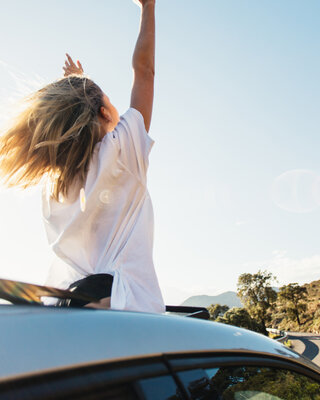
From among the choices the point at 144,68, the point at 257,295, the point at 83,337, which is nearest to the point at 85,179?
the point at 144,68

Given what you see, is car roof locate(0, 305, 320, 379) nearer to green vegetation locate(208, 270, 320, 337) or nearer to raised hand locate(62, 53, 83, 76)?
raised hand locate(62, 53, 83, 76)

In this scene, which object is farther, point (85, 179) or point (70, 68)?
point (70, 68)

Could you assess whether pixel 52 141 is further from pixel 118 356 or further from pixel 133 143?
pixel 118 356

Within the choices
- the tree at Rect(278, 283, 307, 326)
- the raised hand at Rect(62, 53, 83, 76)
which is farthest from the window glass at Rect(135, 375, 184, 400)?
the tree at Rect(278, 283, 307, 326)

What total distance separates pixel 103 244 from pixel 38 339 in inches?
39.7

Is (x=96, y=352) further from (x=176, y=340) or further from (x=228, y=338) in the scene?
(x=228, y=338)

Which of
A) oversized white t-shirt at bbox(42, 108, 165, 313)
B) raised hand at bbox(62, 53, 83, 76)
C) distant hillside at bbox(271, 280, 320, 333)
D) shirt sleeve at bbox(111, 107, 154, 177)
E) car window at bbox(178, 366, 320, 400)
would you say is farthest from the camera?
distant hillside at bbox(271, 280, 320, 333)

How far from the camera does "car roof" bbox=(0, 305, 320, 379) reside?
539 mm

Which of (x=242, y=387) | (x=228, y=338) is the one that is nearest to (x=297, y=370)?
(x=242, y=387)

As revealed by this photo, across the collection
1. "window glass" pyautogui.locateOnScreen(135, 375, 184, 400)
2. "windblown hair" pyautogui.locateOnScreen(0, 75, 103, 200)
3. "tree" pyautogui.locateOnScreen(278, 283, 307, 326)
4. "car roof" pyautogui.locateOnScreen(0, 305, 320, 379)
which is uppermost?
"windblown hair" pyautogui.locateOnScreen(0, 75, 103, 200)

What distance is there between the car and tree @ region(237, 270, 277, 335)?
220 ft

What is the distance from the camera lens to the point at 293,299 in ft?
218

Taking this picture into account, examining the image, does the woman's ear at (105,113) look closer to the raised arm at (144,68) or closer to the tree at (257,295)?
the raised arm at (144,68)

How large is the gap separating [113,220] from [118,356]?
98 centimetres
